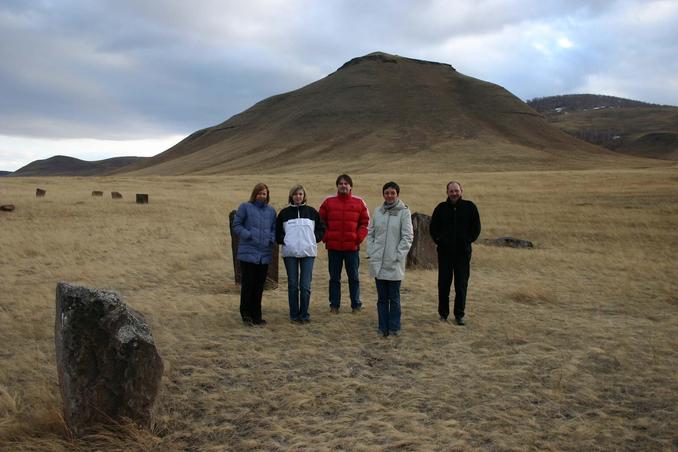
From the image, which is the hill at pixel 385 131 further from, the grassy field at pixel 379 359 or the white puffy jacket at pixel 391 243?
the white puffy jacket at pixel 391 243

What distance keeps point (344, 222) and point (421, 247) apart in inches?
201

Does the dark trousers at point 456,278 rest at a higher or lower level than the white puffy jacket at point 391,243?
lower

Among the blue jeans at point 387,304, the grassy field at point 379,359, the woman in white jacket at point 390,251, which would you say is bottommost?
the grassy field at point 379,359

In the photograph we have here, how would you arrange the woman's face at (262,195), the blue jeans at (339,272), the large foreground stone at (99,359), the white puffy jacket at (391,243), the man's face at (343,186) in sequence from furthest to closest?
the blue jeans at (339,272)
the man's face at (343,186)
the woman's face at (262,195)
the white puffy jacket at (391,243)
the large foreground stone at (99,359)

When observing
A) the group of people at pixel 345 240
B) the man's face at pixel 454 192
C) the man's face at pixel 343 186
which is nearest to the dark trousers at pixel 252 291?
the group of people at pixel 345 240

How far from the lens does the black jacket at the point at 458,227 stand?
826cm

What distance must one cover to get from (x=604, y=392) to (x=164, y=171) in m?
113

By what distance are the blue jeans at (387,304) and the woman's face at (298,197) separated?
1.65 m

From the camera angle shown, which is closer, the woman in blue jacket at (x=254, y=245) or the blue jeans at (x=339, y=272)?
the woman in blue jacket at (x=254, y=245)

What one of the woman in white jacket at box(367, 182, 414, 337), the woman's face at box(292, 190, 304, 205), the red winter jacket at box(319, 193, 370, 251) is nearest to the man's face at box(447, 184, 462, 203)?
the woman in white jacket at box(367, 182, 414, 337)

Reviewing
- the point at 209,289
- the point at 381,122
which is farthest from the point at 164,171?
the point at 209,289

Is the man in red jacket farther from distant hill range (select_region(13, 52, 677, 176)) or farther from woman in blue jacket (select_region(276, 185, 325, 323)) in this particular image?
distant hill range (select_region(13, 52, 677, 176))

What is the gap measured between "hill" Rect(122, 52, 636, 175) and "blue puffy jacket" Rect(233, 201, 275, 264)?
66.6m

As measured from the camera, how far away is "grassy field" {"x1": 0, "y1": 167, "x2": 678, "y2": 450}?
4.74 m
